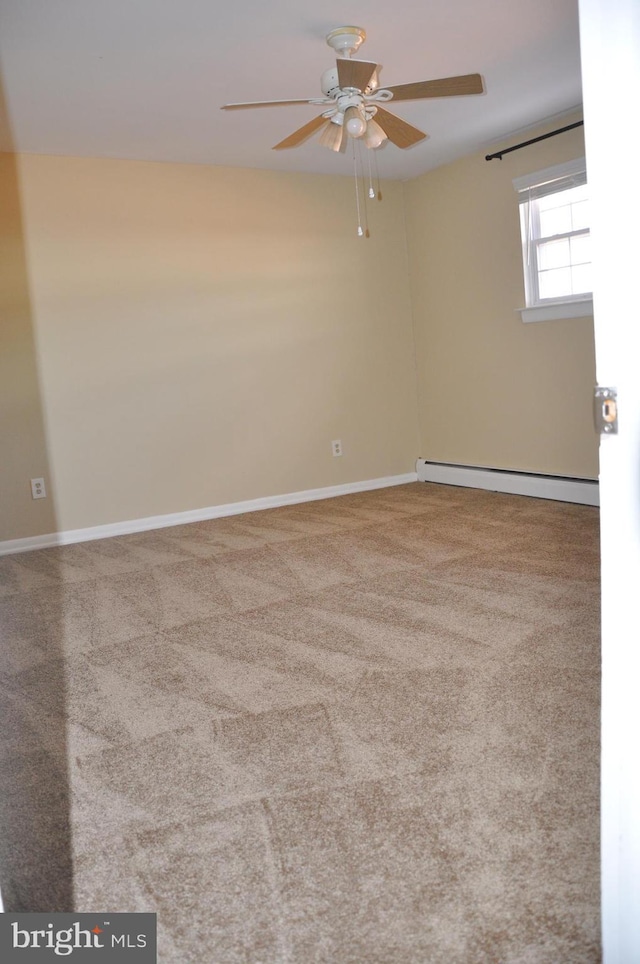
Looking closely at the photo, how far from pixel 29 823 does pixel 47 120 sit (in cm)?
346

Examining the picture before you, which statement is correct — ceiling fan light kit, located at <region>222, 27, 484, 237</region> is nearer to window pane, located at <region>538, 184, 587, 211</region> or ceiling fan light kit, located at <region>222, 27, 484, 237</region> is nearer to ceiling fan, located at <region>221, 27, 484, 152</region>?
ceiling fan, located at <region>221, 27, 484, 152</region>

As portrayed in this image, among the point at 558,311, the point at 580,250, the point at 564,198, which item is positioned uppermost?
the point at 564,198

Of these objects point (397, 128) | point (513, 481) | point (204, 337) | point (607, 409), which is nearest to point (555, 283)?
point (513, 481)

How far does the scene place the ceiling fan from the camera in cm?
272

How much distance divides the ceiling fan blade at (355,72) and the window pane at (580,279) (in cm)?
216

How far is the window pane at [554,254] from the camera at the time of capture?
4.59 meters

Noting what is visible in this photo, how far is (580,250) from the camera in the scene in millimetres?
4488

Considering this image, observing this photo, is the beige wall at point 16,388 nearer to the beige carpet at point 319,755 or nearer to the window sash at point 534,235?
the beige carpet at point 319,755

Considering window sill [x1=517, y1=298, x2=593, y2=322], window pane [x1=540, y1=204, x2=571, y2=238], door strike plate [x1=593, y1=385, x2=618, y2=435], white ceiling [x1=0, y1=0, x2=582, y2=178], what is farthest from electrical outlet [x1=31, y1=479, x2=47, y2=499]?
door strike plate [x1=593, y1=385, x2=618, y2=435]

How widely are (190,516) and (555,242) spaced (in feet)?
9.50

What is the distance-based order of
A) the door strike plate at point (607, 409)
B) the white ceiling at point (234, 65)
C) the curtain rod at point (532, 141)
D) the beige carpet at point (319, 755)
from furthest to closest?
1. the curtain rod at point (532, 141)
2. the white ceiling at point (234, 65)
3. the beige carpet at point (319, 755)
4. the door strike plate at point (607, 409)

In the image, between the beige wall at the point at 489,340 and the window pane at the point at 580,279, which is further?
the beige wall at the point at 489,340

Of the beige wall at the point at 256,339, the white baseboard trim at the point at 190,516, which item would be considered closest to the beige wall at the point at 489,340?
the beige wall at the point at 256,339

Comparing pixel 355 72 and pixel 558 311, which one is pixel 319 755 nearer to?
pixel 355 72
